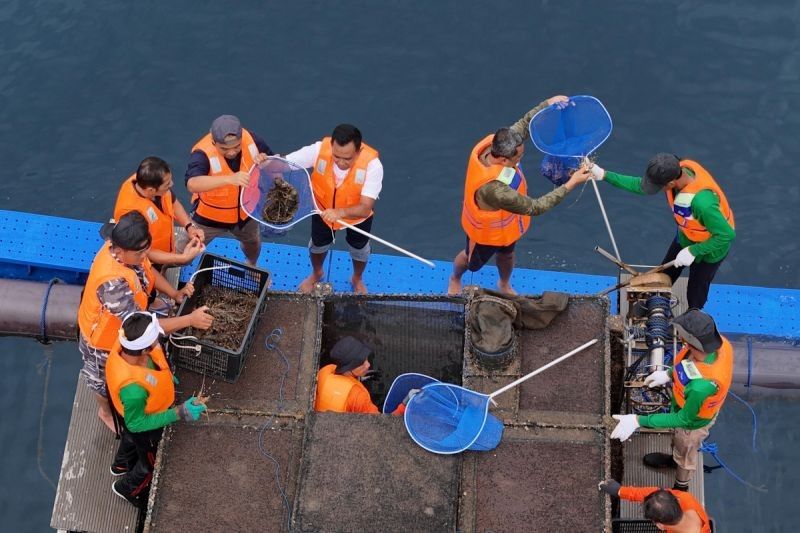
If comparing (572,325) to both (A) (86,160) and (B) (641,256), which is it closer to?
(B) (641,256)

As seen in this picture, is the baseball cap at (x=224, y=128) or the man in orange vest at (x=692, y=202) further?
the baseball cap at (x=224, y=128)

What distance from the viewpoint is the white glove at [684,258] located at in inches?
302

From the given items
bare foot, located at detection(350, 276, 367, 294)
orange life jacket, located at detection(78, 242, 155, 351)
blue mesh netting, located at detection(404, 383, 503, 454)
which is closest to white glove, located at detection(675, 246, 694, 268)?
blue mesh netting, located at detection(404, 383, 503, 454)

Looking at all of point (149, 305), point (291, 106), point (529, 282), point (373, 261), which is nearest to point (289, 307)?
point (149, 305)

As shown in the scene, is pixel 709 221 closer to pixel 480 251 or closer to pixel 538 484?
pixel 480 251

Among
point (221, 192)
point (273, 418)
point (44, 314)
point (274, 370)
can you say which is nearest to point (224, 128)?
point (221, 192)

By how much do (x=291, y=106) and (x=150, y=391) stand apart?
5745mm

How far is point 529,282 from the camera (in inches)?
371

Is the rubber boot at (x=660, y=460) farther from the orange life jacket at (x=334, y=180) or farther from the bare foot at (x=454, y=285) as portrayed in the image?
the orange life jacket at (x=334, y=180)

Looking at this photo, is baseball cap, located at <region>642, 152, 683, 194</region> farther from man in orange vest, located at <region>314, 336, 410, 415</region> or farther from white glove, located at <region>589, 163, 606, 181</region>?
man in orange vest, located at <region>314, 336, 410, 415</region>

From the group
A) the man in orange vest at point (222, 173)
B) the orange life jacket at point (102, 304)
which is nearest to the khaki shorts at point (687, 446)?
the man in orange vest at point (222, 173)

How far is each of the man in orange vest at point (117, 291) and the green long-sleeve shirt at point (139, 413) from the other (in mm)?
516

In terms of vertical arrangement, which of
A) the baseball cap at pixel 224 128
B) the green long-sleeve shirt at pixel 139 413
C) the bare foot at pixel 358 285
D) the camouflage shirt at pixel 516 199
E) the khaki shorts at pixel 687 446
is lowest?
the green long-sleeve shirt at pixel 139 413

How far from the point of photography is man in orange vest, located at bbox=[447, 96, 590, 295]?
7340 mm
